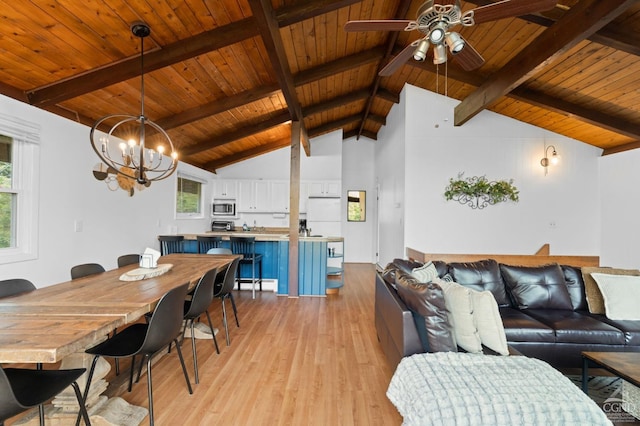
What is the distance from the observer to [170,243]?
15.6 ft

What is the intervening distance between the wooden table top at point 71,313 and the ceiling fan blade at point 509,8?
2729 millimetres

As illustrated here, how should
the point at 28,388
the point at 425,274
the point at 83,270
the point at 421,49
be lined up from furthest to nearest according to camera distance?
the point at 83,270, the point at 425,274, the point at 421,49, the point at 28,388

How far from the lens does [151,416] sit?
5.42ft

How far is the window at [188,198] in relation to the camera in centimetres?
563

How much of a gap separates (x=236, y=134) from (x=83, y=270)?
3521 millimetres

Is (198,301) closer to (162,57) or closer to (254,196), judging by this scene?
(162,57)

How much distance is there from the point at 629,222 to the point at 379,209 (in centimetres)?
441

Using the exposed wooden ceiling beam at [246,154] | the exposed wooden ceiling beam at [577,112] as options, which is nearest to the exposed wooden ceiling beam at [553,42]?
the exposed wooden ceiling beam at [577,112]

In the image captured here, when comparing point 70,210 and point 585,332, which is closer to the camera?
point 585,332

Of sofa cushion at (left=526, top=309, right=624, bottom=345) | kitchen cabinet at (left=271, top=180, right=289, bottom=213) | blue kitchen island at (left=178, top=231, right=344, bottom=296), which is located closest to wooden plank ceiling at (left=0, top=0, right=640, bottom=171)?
kitchen cabinet at (left=271, top=180, right=289, bottom=213)

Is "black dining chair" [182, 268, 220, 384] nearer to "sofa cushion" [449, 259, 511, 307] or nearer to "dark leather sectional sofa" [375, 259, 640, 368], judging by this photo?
"dark leather sectional sofa" [375, 259, 640, 368]

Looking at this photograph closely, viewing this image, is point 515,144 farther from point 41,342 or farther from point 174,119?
point 41,342

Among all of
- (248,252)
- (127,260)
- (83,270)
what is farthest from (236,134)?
(83,270)

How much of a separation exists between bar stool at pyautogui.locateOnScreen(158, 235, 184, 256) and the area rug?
4.84 metres
